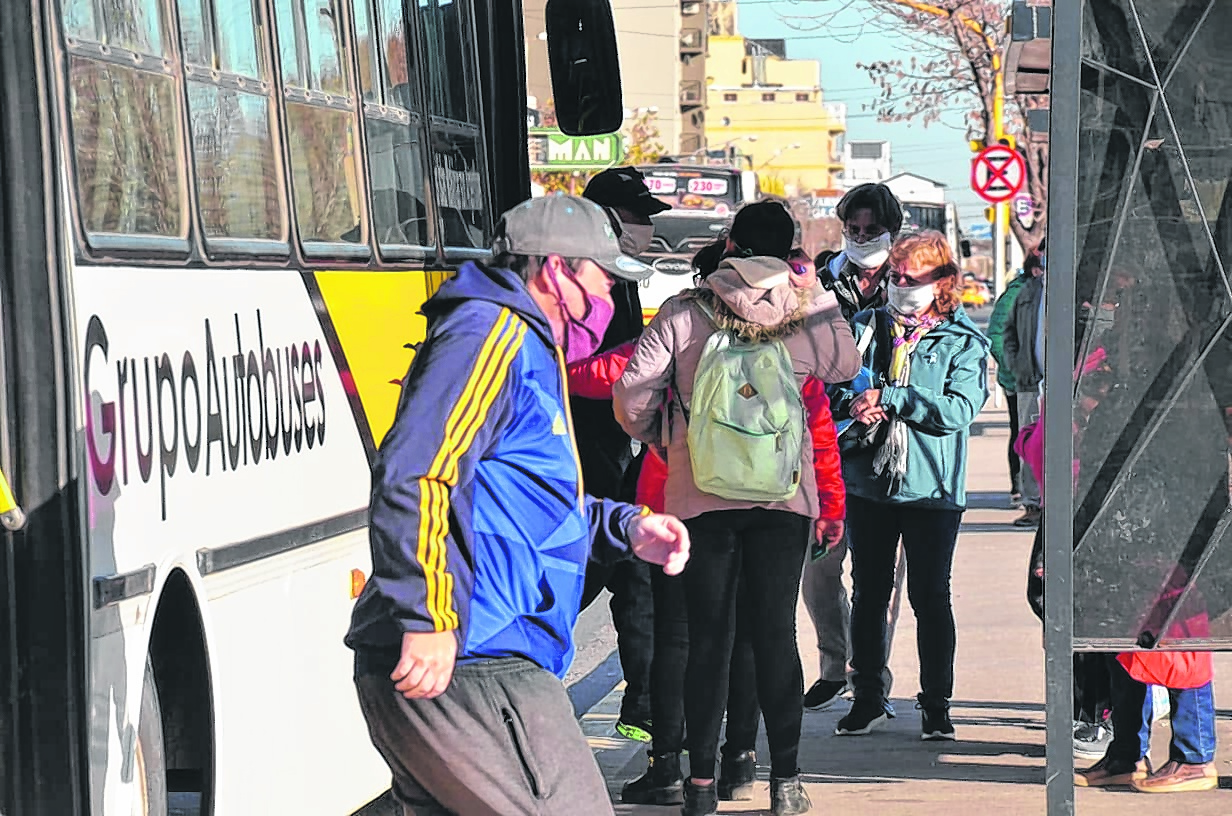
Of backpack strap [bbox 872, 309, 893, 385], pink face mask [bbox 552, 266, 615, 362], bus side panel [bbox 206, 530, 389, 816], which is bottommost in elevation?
bus side panel [bbox 206, 530, 389, 816]

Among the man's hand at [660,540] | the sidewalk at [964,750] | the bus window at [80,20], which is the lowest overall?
the sidewalk at [964,750]

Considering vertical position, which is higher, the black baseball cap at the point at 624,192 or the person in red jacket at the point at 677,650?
the black baseball cap at the point at 624,192

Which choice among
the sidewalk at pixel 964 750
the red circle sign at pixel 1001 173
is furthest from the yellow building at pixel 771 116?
the sidewalk at pixel 964 750

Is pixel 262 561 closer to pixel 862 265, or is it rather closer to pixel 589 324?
pixel 589 324

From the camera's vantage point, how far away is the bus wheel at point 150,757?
4.41 m

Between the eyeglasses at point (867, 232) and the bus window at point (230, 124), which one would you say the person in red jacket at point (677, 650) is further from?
the bus window at point (230, 124)

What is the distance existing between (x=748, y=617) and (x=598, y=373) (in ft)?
3.09

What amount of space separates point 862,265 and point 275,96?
10.8 feet

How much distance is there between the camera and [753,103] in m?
172

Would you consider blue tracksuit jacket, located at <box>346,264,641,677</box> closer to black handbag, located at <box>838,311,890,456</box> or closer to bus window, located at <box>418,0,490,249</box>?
bus window, located at <box>418,0,490,249</box>

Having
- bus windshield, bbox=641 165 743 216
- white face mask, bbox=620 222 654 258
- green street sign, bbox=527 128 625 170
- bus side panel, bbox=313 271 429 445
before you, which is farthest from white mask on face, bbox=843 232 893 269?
bus windshield, bbox=641 165 743 216

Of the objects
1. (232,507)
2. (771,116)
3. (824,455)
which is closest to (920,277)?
(824,455)

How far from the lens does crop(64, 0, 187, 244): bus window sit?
425cm

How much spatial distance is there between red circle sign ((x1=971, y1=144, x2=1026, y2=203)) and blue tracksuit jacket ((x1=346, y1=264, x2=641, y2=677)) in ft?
73.3
